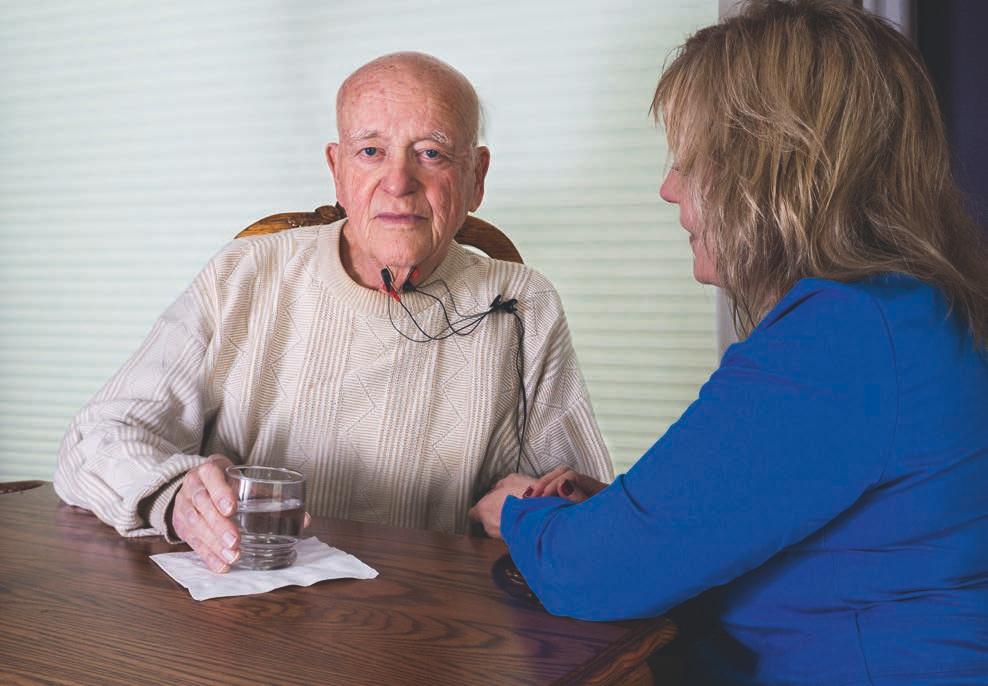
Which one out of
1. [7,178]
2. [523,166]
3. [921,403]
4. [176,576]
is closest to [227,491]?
[176,576]

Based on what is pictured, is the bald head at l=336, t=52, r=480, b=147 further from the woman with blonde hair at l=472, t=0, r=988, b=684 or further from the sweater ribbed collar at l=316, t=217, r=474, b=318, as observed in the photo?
the woman with blonde hair at l=472, t=0, r=988, b=684

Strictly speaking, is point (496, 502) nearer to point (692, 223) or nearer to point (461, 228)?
point (692, 223)

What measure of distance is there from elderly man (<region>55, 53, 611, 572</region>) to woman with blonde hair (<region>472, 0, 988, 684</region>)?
579 millimetres

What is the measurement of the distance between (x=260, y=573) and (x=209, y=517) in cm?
9

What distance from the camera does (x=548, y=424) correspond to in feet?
5.58

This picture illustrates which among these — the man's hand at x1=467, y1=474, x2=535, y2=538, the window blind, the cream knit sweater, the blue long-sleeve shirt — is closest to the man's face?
the cream knit sweater

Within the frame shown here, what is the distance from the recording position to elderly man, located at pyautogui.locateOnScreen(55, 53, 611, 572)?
5.26ft

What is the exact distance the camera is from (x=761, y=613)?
38.3 inches

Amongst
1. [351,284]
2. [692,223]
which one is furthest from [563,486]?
[351,284]

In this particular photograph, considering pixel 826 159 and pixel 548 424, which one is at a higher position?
pixel 826 159

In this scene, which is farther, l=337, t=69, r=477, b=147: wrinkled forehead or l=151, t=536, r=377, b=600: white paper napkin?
l=337, t=69, r=477, b=147: wrinkled forehead

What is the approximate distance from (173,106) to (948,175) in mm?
2961

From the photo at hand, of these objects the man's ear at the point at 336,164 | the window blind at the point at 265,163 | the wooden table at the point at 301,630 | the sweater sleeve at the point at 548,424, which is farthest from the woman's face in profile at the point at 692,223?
the window blind at the point at 265,163

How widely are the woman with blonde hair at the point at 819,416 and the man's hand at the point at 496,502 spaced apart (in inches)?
9.8
